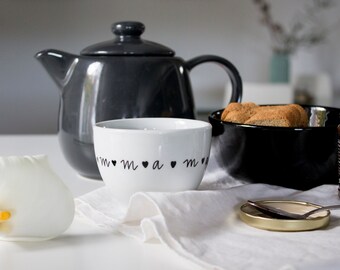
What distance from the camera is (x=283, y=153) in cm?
63

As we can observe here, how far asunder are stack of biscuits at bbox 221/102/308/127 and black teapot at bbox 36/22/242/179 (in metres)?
0.08

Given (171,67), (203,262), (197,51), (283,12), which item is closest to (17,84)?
(197,51)

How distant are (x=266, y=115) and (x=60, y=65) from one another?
272 millimetres

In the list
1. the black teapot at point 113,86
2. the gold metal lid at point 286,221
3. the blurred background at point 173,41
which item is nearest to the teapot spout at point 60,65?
the black teapot at point 113,86

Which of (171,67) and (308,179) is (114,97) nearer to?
(171,67)

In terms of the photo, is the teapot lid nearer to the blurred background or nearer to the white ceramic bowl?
the white ceramic bowl

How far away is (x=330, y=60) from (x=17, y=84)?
1.47 m

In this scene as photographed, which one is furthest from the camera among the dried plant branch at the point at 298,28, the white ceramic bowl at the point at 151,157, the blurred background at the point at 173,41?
the dried plant branch at the point at 298,28

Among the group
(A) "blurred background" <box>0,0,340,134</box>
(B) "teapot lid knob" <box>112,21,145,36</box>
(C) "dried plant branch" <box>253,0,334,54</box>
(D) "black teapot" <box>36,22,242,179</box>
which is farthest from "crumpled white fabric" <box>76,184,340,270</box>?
(C) "dried plant branch" <box>253,0,334,54</box>

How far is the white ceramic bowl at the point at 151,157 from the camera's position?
555 mm

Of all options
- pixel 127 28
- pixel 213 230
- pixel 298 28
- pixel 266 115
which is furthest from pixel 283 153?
pixel 298 28

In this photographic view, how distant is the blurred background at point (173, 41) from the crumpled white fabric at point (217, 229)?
1.91 meters

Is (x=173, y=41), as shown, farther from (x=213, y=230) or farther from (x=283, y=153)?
(x=213, y=230)

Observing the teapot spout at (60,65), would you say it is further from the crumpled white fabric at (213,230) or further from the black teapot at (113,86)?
the crumpled white fabric at (213,230)
